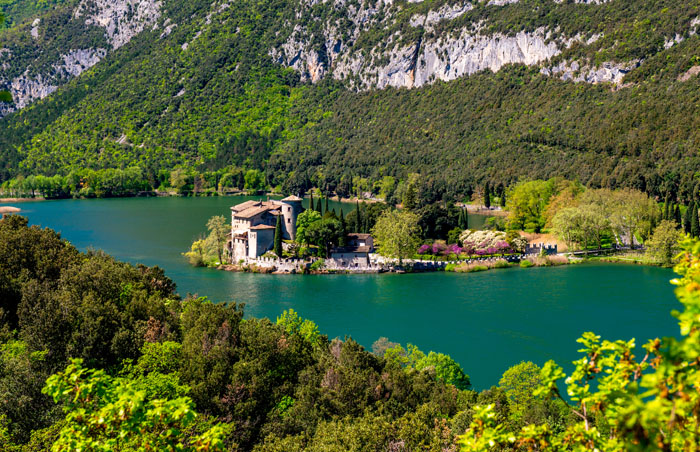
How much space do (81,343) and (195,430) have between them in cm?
624

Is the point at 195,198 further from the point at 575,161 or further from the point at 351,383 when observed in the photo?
the point at 351,383

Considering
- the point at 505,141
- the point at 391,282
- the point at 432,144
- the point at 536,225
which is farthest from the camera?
the point at 432,144

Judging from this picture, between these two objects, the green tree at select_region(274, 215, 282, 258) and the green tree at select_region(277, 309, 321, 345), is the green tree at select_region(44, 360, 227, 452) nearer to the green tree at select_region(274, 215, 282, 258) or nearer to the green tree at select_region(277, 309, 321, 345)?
the green tree at select_region(277, 309, 321, 345)

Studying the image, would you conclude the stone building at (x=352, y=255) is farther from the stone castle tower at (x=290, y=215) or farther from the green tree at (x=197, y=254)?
the green tree at (x=197, y=254)

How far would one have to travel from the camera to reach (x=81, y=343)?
17328 millimetres

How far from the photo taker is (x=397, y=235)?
50.3 m

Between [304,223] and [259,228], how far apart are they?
4.04 metres

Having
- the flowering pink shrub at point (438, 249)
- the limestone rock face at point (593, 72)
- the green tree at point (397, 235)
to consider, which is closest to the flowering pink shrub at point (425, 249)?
the flowering pink shrub at point (438, 249)

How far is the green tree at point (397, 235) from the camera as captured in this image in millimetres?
50469

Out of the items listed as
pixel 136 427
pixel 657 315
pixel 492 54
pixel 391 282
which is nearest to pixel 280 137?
pixel 492 54

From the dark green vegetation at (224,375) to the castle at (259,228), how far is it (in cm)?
2802

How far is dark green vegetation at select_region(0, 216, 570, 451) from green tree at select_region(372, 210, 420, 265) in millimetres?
26934

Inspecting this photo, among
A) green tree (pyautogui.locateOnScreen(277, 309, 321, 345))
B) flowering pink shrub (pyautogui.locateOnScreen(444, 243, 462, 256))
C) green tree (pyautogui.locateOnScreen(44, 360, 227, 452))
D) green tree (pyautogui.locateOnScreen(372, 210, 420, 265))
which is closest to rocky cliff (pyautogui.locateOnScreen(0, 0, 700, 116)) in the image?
flowering pink shrub (pyautogui.locateOnScreen(444, 243, 462, 256))

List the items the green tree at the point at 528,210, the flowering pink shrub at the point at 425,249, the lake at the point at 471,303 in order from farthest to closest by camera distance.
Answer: the green tree at the point at 528,210
the flowering pink shrub at the point at 425,249
the lake at the point at 471,303
